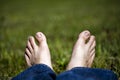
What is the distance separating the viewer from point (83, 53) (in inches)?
152

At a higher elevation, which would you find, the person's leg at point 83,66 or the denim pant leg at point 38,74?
the denim pant leg at point 38,74

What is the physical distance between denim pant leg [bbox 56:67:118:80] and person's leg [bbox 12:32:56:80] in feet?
0.44

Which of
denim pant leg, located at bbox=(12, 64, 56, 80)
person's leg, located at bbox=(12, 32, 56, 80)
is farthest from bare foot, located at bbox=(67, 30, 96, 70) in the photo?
denim pant leg, located at bbox=(12, 64, 56, 80)

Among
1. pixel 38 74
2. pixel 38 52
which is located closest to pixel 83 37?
pixel 38 52

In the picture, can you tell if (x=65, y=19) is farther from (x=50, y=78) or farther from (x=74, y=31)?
(x=50, y=78)

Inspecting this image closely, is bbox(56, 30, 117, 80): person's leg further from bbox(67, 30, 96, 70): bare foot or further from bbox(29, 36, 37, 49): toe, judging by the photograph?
bbox(29, 36, 37, 49): toe

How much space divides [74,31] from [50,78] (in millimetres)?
5644

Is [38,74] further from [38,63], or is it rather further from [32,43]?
[32,43]

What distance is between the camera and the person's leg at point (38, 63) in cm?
295

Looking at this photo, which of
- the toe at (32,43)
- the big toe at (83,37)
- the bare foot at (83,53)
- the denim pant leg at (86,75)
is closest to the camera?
the denim pant leg at (86,75)

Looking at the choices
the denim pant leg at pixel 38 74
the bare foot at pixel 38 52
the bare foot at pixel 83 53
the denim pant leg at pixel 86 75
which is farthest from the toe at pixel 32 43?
the denim pant leg at pixel 86 75

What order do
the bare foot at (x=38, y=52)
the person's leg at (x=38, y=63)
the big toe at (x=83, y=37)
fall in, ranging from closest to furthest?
the person's leg at (x=38, y=63) → the bare foot at (x=38, y=52) → the big toe at (x=83, y=37)

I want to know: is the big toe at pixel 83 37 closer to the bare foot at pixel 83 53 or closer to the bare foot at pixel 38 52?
the bare foot at pixel 83 53

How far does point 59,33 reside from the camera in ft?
28.7
